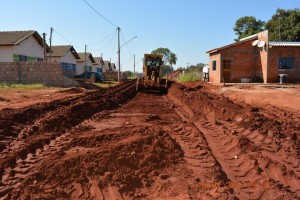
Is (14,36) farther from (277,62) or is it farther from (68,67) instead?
(277,62)

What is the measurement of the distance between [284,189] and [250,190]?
0.50 m

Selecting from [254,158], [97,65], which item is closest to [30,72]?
[254,158]

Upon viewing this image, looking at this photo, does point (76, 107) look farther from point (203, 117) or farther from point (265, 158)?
point (265, 158)

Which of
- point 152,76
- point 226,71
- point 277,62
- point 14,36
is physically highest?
point 14,36

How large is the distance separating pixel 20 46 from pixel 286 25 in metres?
37.6

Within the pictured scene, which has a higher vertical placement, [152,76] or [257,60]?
[257,60]

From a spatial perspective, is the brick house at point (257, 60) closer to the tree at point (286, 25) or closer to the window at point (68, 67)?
the tree at point (286, 25)

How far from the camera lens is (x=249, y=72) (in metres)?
31.7

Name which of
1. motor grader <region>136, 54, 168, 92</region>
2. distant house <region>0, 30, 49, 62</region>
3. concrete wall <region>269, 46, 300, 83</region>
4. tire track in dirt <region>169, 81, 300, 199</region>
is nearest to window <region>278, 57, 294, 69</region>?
concrete wall <region>269, 46, 300, 83</region>

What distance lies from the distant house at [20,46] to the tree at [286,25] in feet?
106

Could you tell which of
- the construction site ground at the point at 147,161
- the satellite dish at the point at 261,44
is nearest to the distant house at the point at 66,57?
the satellite dish at the point at 261,44

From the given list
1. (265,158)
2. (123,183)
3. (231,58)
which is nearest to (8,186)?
(123,183)

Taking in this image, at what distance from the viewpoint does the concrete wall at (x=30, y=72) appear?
29.8 metres

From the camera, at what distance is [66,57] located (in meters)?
49.1
